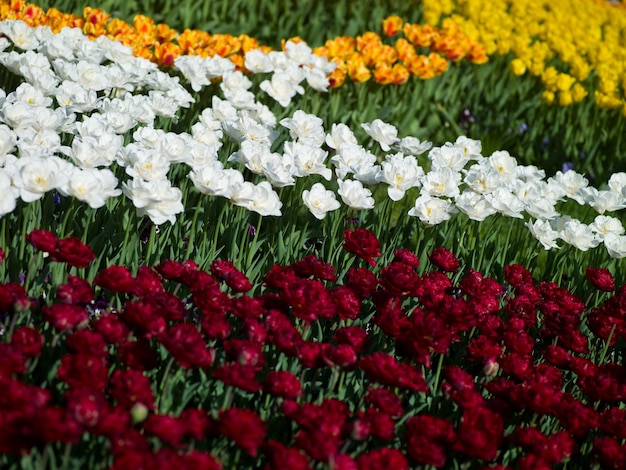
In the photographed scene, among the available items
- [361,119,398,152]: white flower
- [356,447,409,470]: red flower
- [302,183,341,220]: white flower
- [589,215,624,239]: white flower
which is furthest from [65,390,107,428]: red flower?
[589,215,624,239]: white flower

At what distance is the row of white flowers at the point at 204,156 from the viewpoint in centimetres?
268

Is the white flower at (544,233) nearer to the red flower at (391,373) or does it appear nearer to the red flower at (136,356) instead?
the red flower at (391,373)

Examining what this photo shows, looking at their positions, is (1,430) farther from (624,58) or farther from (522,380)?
(624,58)

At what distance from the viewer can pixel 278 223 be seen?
3.42m

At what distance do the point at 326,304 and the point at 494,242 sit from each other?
5.90 ft

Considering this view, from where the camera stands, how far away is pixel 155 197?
103 inches

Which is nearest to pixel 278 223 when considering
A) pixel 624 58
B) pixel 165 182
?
pixel 165 182

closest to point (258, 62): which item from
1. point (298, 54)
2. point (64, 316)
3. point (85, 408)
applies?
point (298, 54)

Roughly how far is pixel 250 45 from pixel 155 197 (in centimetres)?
265

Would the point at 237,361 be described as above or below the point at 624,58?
below

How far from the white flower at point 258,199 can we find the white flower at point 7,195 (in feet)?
2.52

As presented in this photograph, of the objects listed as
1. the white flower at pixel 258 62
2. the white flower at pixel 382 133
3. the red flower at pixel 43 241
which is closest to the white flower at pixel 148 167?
the red flower at pixel 43 241

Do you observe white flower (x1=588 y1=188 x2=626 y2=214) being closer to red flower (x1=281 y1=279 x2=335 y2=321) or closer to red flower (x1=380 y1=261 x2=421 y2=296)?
red flower (x1=380 y1=261 x2=421 y2=296)

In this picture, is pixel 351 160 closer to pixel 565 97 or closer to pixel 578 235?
pixel 578 235
